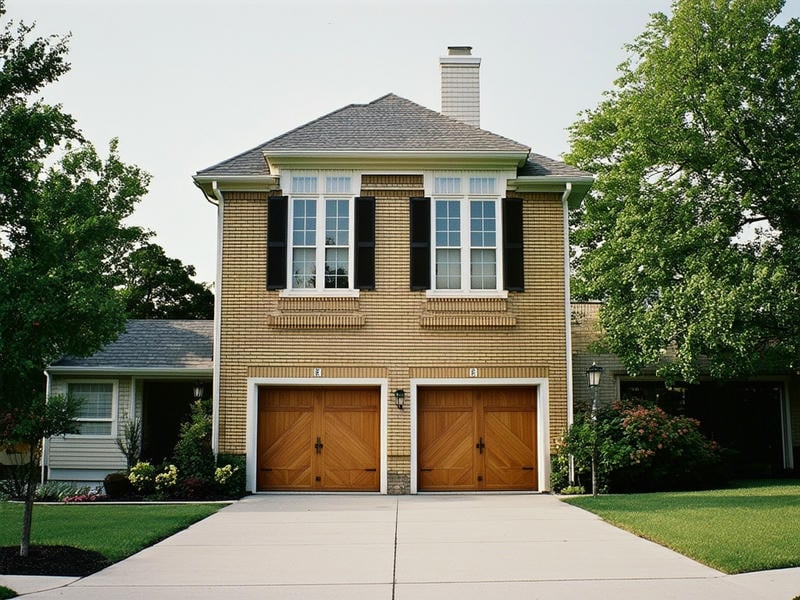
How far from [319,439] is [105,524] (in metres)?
6.08

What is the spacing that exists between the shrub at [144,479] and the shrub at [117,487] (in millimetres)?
259

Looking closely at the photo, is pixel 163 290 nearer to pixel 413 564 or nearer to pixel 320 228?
pixel 320 228

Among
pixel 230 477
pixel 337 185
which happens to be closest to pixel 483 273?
pixel 337 185

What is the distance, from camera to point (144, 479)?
17.6m

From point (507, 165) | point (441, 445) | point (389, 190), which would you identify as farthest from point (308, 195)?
point (441, 445)

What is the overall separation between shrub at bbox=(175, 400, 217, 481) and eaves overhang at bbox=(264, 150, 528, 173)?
5700mm

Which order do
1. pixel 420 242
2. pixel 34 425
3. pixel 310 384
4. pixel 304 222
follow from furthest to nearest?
pixel 304 222
pixel 420 242
pixel 310 384
pixel 34 425

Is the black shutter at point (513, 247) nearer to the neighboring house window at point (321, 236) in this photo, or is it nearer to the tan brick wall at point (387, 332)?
the tan brick wall at point (387, 332)

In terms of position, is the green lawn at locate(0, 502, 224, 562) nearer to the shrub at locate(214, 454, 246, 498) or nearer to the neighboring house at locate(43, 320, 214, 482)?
the shrub at locate(214, 454, 246, 498)

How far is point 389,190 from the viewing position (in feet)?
61.6

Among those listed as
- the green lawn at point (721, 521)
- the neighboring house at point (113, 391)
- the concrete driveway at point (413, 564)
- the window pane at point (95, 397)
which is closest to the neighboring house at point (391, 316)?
the green lawn at point (721, 521)

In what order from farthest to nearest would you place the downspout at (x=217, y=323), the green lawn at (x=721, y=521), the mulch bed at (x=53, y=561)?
the downspout at (x=217, y=323)
the green lawn at (x=721, y=521)
the mulch bed at (x=53, y=561)

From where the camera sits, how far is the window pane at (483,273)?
61.1ft

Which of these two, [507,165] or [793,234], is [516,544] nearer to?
[507,165]
